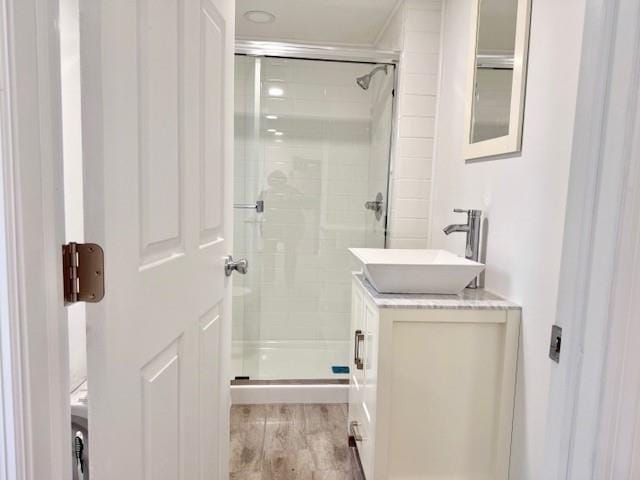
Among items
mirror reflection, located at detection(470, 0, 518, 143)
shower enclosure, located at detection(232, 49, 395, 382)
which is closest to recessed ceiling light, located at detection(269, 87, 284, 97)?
shower enclosure, located at detection(232, 49, 395, 382)

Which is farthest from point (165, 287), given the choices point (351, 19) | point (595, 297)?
point (351, 19)

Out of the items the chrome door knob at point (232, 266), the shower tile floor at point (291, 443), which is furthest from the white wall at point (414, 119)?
the chrome door knob at point (232, 266)

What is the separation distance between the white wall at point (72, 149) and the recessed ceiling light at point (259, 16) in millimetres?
1787

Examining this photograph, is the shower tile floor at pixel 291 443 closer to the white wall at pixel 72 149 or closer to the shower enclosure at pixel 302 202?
the shower enclosure at pixel 302 202

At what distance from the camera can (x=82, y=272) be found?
59 centimetres

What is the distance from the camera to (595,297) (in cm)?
62

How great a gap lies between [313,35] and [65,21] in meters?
2.22

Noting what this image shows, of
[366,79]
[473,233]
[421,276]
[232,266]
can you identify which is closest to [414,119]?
[366,79]

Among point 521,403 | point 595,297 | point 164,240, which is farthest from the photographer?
point 521,403

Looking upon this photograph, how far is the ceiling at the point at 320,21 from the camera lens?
239cm

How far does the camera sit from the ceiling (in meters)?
2.39

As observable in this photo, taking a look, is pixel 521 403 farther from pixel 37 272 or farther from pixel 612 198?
pixel 37 272

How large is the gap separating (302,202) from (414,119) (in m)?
1.04

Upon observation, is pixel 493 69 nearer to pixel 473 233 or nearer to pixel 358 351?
pixel 473 233
